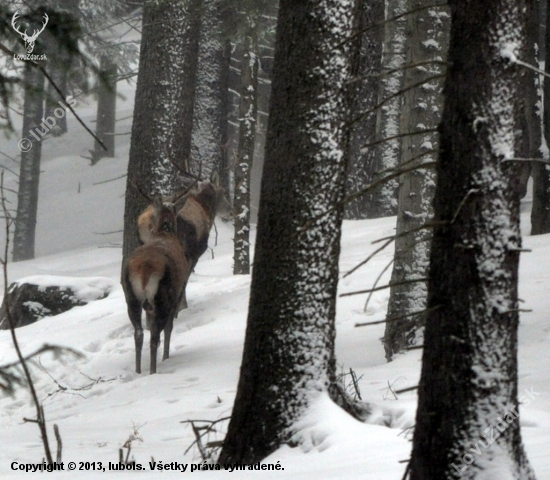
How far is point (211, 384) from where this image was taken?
7.67m

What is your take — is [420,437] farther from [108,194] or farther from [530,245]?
[108,194]

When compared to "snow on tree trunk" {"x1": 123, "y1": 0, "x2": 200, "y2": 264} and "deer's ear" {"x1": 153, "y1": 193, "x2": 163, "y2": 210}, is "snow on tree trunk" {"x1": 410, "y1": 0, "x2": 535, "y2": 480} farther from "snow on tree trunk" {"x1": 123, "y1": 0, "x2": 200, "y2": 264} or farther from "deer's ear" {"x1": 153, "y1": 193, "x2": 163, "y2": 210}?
"snow on tree trunk" {"x1": 123, "y1": 0, "x2": 200, "y2": 264}

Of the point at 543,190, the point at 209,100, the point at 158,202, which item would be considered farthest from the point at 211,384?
the point at 209,100

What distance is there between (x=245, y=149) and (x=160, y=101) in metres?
2.68

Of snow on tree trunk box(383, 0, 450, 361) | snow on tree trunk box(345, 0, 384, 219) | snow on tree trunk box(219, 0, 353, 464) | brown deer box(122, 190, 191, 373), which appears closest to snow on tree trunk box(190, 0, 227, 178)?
snow on tree trunk box(345, 0, 384, 219)

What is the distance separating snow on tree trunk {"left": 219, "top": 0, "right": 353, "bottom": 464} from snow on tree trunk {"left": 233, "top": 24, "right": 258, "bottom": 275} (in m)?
8.90

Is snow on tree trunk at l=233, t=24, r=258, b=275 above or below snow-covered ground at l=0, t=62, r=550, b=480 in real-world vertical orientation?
above

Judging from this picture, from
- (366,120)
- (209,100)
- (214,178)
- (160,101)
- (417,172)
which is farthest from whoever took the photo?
(209,100)

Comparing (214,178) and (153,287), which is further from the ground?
(214,178)

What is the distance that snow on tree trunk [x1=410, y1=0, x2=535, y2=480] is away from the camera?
3281 mm

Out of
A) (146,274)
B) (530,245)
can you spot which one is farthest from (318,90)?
(530,245)

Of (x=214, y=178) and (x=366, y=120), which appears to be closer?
(x=214, y=178)

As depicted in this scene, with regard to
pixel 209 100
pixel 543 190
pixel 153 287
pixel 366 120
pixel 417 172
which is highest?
pixel 209 100

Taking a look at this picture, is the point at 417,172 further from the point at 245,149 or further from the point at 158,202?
the point at 245,149
